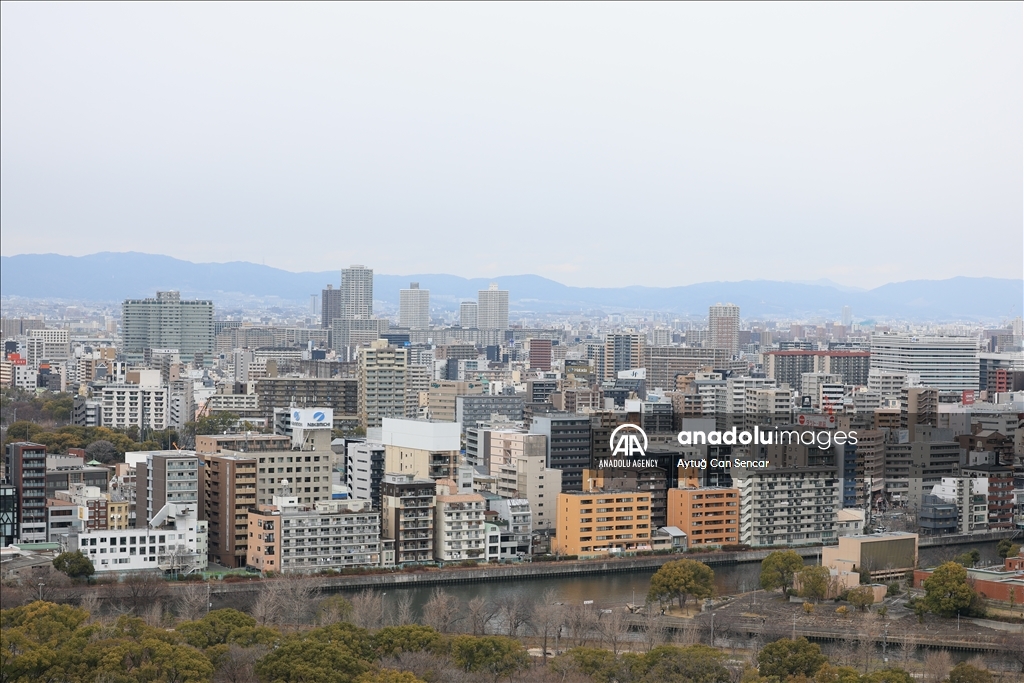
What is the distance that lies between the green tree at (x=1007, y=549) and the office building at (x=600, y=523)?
8.41 ft

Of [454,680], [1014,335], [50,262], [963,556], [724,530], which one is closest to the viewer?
[454,680]

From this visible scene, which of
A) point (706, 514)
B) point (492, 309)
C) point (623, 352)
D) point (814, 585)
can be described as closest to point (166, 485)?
point (706, 514)

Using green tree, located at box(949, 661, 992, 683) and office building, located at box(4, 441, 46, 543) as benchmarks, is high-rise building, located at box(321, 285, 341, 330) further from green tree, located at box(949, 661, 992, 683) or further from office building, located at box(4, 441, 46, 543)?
green tree, located at box(949, 661, 992, 683)

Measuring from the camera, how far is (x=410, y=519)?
11.8 meters

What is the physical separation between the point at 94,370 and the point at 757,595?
20.2m

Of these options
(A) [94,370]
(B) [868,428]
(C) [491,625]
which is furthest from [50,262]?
(C) [491,625]

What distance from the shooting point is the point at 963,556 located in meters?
11.5

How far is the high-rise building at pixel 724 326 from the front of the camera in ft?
138

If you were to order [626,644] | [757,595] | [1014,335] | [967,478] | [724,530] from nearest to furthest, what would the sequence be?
[626,644], [757,595], [724,530], [967,478], [1014,335]

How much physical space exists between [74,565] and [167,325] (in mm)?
31339

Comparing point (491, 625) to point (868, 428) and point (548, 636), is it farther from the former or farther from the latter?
point (868, 428)

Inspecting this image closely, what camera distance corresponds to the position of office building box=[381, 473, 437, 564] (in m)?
11.8

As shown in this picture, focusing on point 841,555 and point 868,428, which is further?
point 868,428

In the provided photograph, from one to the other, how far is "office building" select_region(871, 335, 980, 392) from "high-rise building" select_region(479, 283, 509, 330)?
24310 mm
